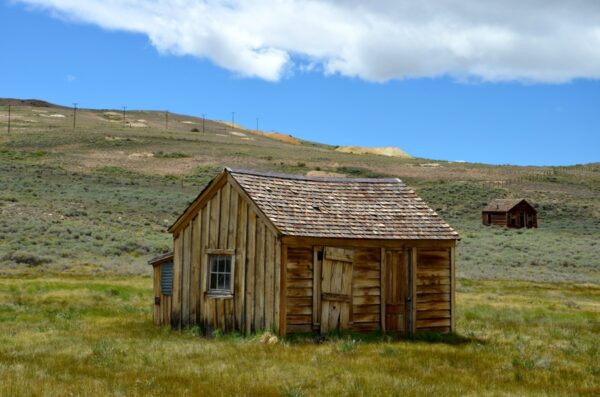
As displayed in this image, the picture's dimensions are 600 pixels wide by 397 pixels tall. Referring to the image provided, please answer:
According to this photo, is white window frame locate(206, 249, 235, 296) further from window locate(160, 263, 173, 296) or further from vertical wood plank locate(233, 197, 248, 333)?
window locate(160, 263, 173, 296)

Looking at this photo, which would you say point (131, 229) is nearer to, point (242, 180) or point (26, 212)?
point (26, 212)

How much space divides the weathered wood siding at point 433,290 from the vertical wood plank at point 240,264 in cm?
446

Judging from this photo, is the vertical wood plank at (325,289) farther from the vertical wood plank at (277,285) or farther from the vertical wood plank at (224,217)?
the vertical wood plank at (224,217)

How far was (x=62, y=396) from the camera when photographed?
32.3 ft

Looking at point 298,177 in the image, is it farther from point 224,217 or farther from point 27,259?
point 27,259

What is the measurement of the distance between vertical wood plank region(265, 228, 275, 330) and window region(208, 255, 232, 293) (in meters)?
1.28

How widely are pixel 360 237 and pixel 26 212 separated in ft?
122

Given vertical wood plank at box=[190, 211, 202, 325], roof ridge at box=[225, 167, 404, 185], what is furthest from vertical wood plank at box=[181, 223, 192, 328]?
roof ridge at box=[225, 167, 404, 185]

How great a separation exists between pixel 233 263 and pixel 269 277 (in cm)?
124

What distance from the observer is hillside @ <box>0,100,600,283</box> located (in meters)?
39.8

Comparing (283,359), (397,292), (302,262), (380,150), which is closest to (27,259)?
(302,262)

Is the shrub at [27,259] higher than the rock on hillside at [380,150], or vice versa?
the rock on hillside at [380,150]

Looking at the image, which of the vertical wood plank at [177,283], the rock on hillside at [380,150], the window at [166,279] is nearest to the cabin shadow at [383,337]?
the vertical wood plank at [177,283]

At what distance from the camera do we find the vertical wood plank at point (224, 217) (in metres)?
17.7
